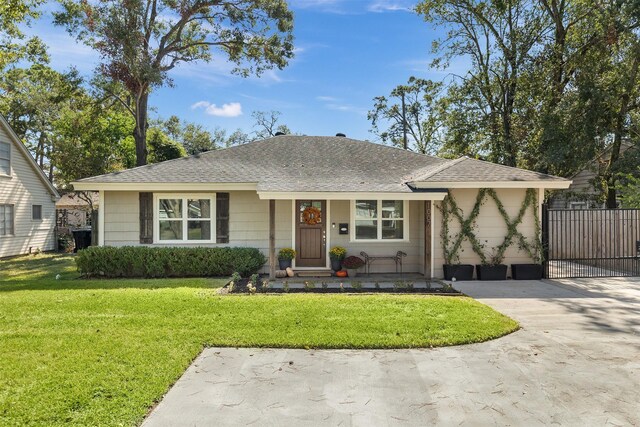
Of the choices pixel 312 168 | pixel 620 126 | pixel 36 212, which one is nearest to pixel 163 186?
pixel 312 168

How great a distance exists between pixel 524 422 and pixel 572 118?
1457 centimetres

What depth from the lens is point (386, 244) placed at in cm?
1109

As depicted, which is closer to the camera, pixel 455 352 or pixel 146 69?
pixel 455 352

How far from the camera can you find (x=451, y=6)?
19.5 metres

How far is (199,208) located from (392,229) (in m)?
5.60

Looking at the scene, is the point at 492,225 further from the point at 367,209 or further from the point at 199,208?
the point at 199,208

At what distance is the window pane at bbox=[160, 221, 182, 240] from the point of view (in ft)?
35.7

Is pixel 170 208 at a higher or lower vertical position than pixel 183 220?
higher

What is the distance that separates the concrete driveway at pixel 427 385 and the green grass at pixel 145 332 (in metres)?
0.28

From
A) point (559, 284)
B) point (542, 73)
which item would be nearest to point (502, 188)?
point (559, 284)

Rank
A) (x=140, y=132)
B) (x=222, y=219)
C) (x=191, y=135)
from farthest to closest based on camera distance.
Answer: (x=191, y=135), (x=140, y=132), (x=222, y=219)

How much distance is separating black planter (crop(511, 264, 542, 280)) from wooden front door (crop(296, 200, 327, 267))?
5123mm

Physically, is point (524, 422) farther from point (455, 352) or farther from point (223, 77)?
point (223, 77)


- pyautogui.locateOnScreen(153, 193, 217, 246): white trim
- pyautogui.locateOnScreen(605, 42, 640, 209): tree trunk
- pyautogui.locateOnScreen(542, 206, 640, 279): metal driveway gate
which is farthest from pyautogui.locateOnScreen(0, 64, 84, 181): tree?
pyautogui.locateOnScreen(605, 42, 640, 209): tree trunk
